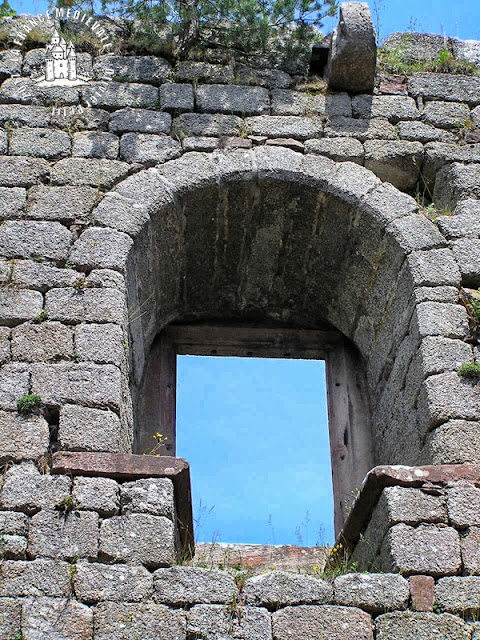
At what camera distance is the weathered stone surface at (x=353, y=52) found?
24.8 ft

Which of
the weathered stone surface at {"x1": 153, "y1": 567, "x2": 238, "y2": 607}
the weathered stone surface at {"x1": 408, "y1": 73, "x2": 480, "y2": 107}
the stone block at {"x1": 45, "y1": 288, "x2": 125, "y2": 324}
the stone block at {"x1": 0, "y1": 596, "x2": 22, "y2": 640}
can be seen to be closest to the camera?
the stone block at {"x1": 0, "y1": 596, "x2": 22, "y2": 640}

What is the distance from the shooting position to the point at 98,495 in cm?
516

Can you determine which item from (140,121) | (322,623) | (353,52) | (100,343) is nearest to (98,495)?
(100,343)

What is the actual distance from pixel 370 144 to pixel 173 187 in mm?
1544

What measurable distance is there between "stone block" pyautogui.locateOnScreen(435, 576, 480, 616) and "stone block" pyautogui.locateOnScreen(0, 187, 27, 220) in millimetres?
3509

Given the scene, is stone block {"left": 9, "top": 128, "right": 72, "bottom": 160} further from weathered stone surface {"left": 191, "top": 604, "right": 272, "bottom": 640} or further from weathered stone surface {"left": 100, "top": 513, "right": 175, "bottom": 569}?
weathered stone surface {"left": 191, "top": 604, "right": 272, "bottom": 640}

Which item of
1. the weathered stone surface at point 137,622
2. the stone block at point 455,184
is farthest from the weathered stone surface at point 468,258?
the weathered stone surface at point 137,622

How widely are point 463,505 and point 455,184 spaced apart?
2718 mm

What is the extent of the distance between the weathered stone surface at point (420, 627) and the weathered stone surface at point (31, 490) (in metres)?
1.69

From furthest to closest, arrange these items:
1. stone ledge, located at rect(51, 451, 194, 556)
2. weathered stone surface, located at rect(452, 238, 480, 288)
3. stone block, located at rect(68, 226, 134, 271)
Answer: weathered stone surface, located at rect(452, 238, 480, 288)
stone block, located at rect(68, 226, 134, 271)
stone ledge, located at rect(51, 451, 194, 556)

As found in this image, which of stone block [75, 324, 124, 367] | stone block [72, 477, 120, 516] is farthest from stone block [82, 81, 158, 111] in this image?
stone block [72, 477, 120, 516]

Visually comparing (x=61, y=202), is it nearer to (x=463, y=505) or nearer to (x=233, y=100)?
(x=233, y=100)

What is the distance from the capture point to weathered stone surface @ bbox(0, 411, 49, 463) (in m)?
5.36

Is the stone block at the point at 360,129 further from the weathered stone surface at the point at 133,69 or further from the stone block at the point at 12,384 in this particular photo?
the stone block at the point at 12,384
